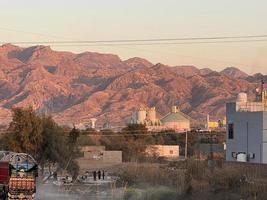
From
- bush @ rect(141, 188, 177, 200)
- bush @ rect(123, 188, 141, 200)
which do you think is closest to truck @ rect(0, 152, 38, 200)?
bush @ rect(123, 188, 141, 200)

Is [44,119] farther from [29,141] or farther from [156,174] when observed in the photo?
[156,174]

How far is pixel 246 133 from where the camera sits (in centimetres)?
6706

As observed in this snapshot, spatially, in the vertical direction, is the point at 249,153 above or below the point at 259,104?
below


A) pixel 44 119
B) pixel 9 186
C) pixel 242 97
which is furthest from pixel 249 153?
pixel 9 186

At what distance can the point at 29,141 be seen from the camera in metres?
58.7

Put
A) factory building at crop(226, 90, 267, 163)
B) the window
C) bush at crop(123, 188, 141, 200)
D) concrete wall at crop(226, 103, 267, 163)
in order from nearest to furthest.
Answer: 1. bush at crop(123, 188, 141, 200)
2. factory building at crop(226, 90, 267, 163)
3. concrete wall at crop(226, 103, 267, 163)
4. the window

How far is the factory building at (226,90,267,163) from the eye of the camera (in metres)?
64.4

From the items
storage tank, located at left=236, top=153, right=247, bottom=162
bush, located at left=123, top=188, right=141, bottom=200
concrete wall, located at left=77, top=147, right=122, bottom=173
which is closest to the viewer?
bush, located at left=123, top=188, right=141, bottom=200

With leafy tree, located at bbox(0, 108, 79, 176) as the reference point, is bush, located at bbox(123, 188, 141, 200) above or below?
below

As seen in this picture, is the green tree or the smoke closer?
the smoke

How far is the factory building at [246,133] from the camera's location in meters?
64.4

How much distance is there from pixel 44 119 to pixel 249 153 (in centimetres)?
2070

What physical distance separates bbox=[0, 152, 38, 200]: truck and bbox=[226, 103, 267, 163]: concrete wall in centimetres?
3336

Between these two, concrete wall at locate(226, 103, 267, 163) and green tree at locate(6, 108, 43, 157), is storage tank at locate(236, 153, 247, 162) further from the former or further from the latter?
green tree at locate(6, 108, 43, 157)
